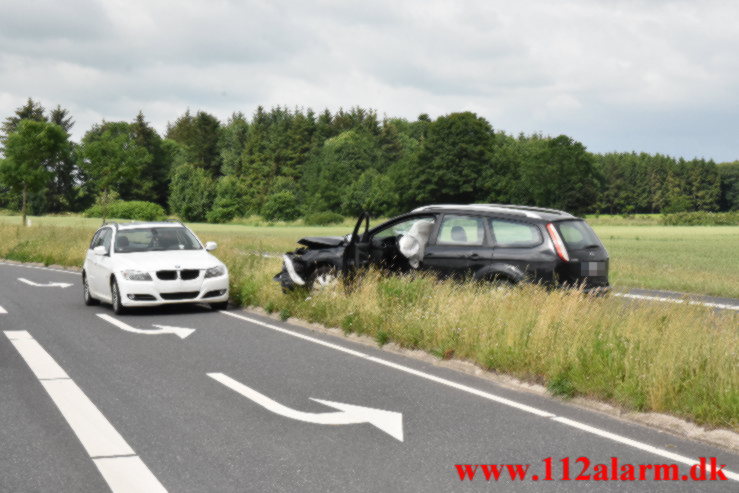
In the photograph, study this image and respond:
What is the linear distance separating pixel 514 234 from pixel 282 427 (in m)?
5.97

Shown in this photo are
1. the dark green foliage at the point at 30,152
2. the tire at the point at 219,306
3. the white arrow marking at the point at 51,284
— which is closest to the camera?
the tire at the point at 219,306

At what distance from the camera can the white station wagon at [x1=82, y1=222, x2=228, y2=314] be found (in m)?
14.3

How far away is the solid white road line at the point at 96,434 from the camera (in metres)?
5.17

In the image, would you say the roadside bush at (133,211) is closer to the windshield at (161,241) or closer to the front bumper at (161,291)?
the windshield at (161,241)

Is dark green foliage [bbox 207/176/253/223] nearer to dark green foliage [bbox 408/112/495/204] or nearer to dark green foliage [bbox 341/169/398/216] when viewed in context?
dark green foliage [bbox 341/169/398/216]

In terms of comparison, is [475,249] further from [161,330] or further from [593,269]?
[161,330]

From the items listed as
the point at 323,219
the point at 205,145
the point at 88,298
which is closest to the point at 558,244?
the point at 88,298

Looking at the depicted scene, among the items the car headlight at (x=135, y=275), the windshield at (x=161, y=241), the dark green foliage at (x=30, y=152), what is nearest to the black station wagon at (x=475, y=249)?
the car headlight at (x=135, y=275)

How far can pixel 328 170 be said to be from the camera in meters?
107

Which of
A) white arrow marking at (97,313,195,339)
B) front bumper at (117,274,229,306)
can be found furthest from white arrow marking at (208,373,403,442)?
front bumper at (117,274,229,306)

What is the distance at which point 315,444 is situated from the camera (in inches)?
238

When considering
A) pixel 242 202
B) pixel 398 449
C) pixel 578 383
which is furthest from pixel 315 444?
pixel 242 202

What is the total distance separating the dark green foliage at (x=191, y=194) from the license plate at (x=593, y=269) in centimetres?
10096

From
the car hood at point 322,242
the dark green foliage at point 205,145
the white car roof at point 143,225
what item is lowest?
the car hood at point 322,242
